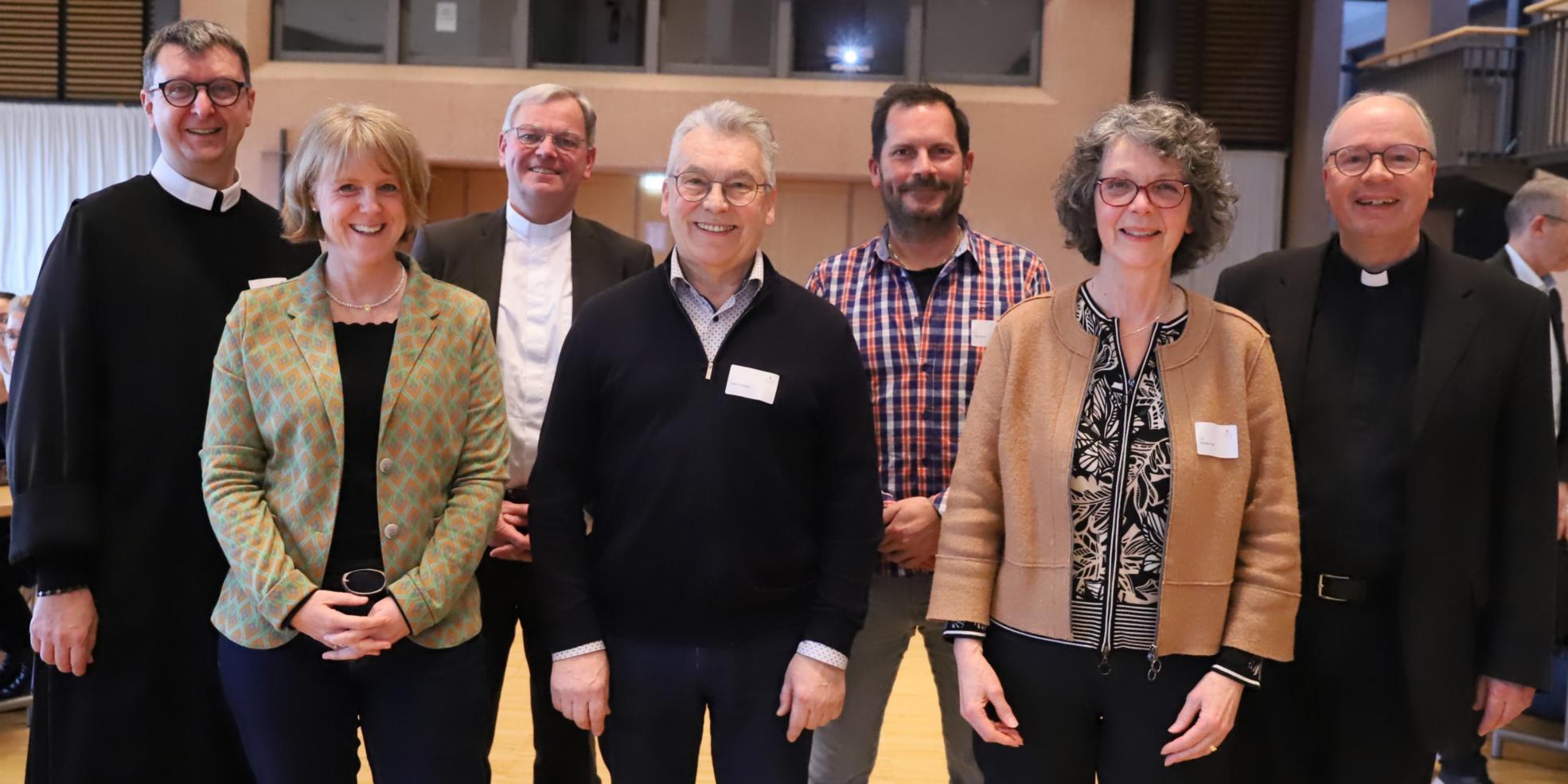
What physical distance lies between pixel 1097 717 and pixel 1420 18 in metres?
12.0

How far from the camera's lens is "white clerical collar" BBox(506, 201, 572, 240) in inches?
114

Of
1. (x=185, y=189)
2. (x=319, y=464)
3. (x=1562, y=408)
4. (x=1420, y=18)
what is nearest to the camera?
(x=319, y=464)

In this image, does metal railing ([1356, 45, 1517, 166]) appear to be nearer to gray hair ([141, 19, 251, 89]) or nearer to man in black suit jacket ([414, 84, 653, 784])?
man in black suit jacket ([414, 84, 653, 784])

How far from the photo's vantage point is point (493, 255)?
9.36 feet

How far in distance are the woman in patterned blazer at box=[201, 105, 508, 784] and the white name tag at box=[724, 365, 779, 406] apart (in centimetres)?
48

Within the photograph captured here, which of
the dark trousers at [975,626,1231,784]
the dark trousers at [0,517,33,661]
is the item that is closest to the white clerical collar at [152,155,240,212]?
the dark trousers at [975,626,1231,784]

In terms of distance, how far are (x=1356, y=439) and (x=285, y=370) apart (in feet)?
6.39

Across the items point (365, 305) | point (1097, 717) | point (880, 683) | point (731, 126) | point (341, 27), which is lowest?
point (880, 683)

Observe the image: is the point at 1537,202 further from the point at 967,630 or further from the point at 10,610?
the point at 10,610

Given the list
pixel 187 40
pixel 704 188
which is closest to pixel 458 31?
pixel 187 40

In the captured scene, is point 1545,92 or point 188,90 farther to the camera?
point 1545,92

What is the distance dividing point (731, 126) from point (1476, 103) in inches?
399

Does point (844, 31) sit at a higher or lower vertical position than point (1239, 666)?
higher

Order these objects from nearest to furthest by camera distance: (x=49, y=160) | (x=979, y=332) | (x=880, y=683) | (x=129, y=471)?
(x=129, y=471) → (x=979, y=332) → (x=880, y=683) → (x=49, y=160)
